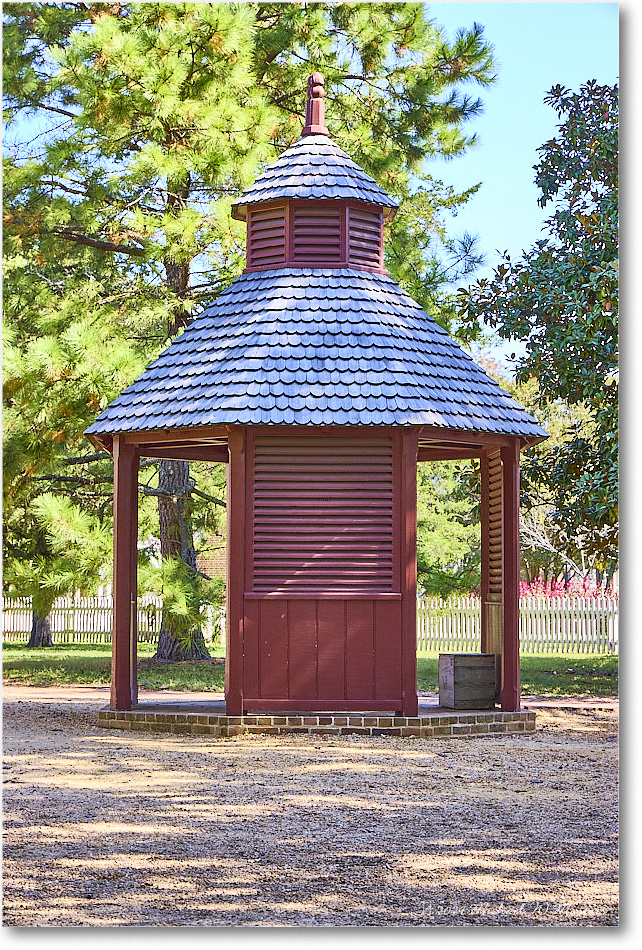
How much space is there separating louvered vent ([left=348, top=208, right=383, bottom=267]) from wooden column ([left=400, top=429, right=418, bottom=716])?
226 cm

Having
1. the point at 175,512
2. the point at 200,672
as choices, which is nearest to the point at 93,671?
the point at 200,672

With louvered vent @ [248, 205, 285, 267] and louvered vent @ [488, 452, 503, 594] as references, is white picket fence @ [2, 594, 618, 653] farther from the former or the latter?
louvered vent @ [248, 205, 285, 267]

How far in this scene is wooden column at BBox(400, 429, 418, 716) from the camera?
444 inches

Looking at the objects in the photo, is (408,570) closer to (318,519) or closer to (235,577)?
(318,519)

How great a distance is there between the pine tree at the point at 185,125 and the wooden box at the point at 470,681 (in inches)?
154

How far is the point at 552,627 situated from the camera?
88.9ft

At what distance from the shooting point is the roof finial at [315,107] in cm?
Result: 1309

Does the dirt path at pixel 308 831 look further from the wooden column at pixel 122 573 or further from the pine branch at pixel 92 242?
the pine branch at pixel 92 242

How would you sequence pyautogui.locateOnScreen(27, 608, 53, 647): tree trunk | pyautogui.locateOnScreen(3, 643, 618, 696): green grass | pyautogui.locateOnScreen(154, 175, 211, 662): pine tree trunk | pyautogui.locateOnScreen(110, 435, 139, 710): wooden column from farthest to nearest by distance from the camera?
pyautogui.locateOnScreen(27, 608, 53, 647): tree trunk, pyautogui.locateOnScreen(154, 175, 211, 662): pine tree trunk, pyautogui.locateOnScreen(3, 643, 618, 696): green grass, pyautogui.locateOnScreen(110, 435, 139, 710): wooden column

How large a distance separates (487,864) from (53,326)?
12381 mm

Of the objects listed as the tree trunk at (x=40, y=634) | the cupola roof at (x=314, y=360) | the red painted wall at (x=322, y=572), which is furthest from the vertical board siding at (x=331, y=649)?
the tree trunk at (x=40, y=634)

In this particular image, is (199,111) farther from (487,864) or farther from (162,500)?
(487,864)

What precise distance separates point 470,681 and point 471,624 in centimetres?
1667

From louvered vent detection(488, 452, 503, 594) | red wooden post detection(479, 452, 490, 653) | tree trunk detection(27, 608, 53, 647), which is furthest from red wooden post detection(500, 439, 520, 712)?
tree trunk detection(27, 608, 53, 647)
